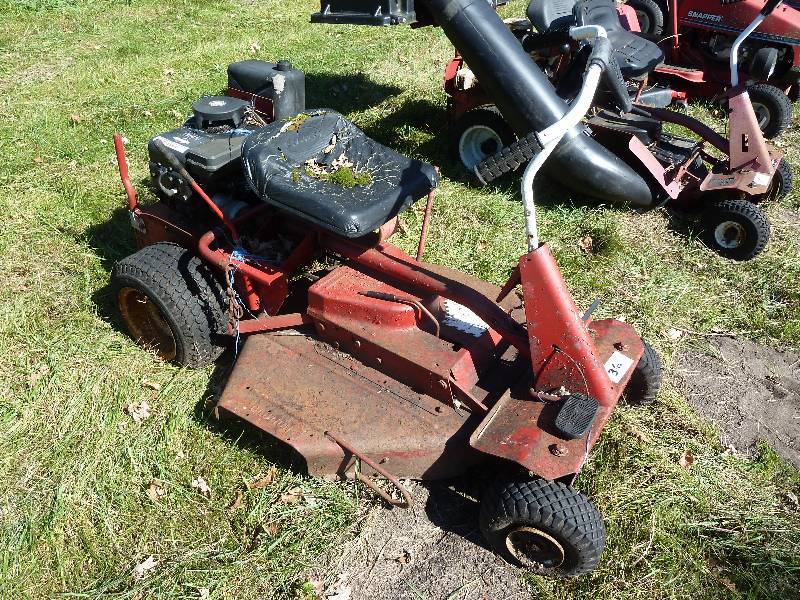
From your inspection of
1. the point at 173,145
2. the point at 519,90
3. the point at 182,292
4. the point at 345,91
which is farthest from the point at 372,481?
the point at 345,91

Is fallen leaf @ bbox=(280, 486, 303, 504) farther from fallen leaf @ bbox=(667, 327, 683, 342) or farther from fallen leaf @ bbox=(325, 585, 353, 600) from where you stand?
fallen leaf @ bbox=(667, 327, 683, 342)

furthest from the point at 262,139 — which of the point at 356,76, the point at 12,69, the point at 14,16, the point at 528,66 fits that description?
the point at 14,16

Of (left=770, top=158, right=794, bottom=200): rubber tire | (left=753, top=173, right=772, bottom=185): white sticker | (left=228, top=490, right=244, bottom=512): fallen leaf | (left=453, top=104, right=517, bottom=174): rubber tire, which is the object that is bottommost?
(left=228, top=490, right=244, bottom=512): fallen leaf

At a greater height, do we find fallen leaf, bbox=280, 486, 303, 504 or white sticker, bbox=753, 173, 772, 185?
white sticker, bbox=753, 173, 772, 185

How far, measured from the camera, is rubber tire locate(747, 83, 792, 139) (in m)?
6.90

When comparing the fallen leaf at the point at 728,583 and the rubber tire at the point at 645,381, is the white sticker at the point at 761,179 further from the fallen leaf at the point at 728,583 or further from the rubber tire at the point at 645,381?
the fallen leaf at the point at 728,583

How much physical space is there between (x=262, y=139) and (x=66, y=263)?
2.16m

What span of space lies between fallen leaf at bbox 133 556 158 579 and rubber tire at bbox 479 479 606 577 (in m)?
1.51

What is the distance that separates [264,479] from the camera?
11.4 ft

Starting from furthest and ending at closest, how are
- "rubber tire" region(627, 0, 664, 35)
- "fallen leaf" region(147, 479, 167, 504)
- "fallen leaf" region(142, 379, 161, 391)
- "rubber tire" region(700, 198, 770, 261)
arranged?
"rubber tire" region(627, 0, 664, 35), "rubber tire" region(700, 198, 770, 261), "fallen leaf" region(142, 379, 161, 391), "fallen leaf" region(147, 479, 167, 504)

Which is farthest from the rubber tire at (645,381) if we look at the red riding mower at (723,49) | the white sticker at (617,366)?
the red riding mower at (723,49)

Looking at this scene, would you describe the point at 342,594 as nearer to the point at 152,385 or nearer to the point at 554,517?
the point at 554,517

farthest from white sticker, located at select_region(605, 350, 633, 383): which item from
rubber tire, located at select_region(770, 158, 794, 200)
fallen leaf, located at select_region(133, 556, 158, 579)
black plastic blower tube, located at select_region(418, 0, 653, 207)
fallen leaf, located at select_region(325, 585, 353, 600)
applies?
rubber tire, located at select_region(770, 158, 794, 200)

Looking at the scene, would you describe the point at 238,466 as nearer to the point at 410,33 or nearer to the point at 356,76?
the point at 356,76
